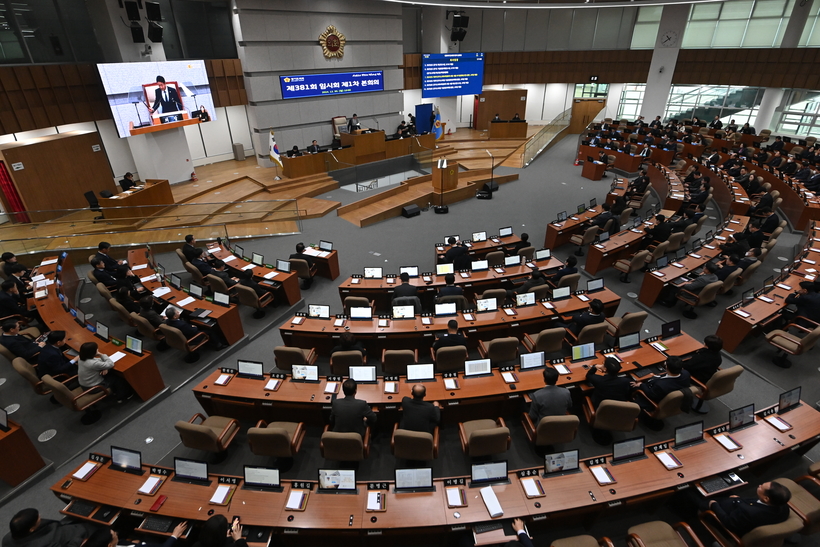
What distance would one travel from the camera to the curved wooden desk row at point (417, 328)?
7.12 metres

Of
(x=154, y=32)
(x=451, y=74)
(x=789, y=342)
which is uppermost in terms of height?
(x=154, y=32)

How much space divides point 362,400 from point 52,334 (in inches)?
191

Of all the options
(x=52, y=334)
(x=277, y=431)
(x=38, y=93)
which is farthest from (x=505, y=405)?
(x=38, y=93)

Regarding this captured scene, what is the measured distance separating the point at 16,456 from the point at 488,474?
5616 millimetres

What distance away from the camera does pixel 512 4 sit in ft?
62.0

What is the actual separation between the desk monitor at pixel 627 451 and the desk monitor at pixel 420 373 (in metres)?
2.38

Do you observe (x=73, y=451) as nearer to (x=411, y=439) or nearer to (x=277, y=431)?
(x=277, y=431)

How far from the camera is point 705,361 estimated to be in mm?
5770

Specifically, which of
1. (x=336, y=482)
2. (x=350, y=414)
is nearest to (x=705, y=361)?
(x=350, y=414)

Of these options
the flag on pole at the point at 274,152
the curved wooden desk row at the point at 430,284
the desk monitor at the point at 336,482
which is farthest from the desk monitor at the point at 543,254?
the flag on pole at the point at 274,152

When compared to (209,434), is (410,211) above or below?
below

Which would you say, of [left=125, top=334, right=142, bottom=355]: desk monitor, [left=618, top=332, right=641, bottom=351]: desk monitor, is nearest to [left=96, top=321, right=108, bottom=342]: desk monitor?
[left=125, top=334, right=142, bottom=355]: desk monitor

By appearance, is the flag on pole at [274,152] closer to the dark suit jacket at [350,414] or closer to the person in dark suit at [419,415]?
the dark suit jacket at [350,414]

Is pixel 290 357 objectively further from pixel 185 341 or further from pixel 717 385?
pixel 717 385
